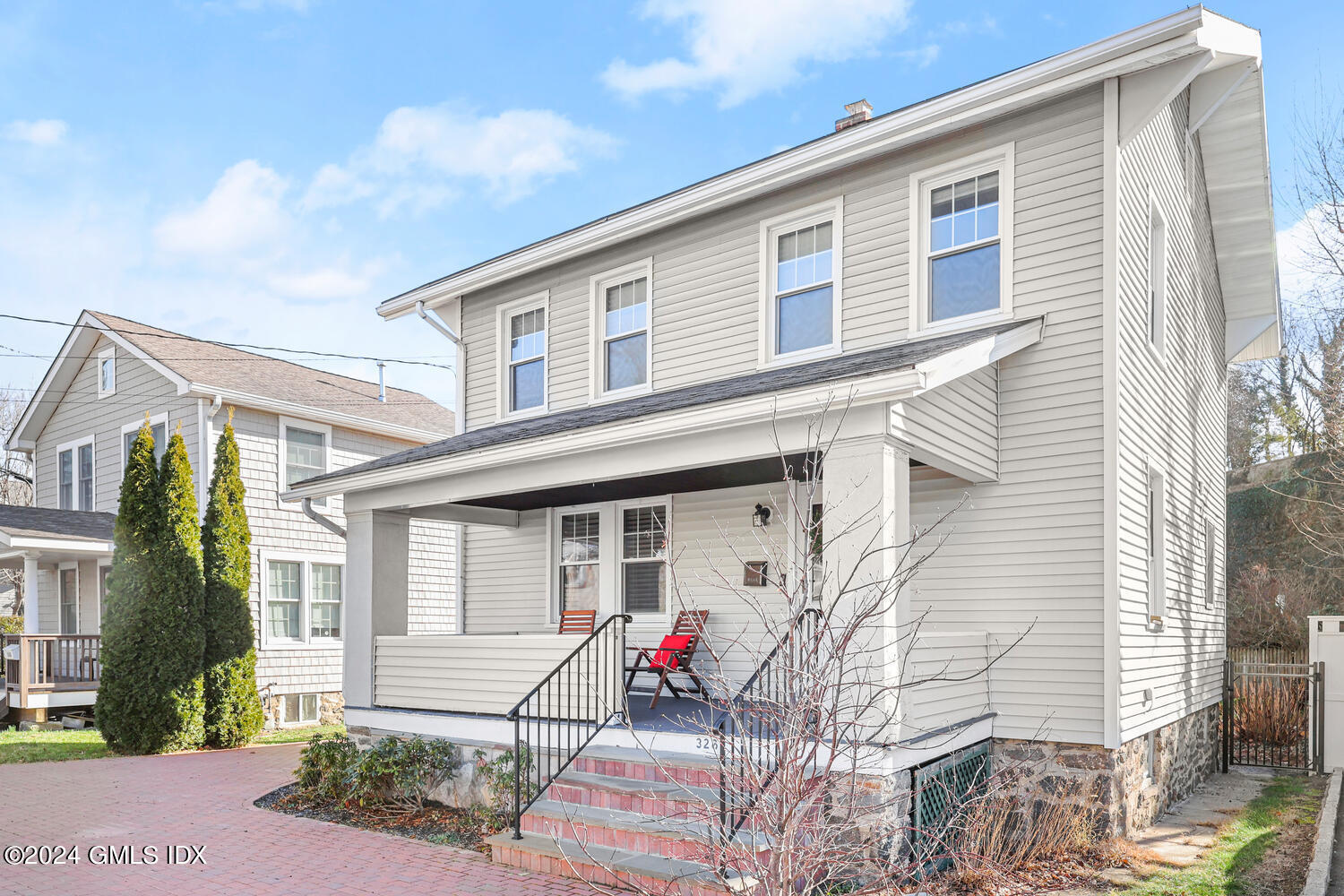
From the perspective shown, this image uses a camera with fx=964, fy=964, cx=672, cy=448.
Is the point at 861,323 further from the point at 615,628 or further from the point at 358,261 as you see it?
the point at 358,261

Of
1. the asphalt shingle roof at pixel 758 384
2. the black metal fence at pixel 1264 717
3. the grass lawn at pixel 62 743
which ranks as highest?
the asphalt shingle roof at pixel 758 384

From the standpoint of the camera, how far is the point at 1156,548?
9.36 meters

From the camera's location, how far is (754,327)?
9992mm

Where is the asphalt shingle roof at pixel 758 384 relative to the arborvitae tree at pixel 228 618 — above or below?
above

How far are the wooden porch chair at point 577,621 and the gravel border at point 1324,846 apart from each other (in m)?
6.81

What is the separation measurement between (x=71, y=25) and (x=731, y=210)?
14.4m

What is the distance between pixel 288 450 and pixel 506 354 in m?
6.83

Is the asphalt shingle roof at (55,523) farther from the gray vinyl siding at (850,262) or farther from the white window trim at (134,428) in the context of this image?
the gray vinyl siding at (850,262)

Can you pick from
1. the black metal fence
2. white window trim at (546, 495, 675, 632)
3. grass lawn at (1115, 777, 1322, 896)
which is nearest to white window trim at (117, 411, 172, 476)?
white window trim at (546, 495, 675, 632)

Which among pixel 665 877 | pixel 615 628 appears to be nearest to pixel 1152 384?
pixel 615 628

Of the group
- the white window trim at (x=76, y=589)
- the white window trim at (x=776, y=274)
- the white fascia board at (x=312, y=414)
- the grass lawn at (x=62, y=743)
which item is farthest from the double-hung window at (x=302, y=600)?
the white window trim at (x=776, y=274)

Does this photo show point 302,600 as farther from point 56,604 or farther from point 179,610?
point 56,604

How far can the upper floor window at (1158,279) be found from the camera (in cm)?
945

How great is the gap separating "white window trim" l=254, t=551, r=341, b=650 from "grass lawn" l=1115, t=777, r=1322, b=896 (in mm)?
12749
